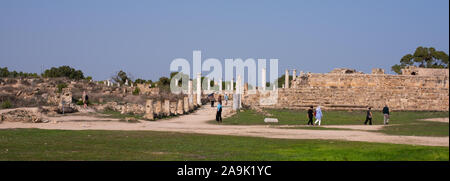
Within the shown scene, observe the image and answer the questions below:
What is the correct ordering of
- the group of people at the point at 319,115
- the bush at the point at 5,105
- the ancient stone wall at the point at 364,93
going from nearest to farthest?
the group of people at the point at 319,115 → the bush at the point at 5,105 → the ancient stone wall at the point at 364,93

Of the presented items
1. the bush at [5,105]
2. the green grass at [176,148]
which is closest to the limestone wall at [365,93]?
the bush at [5,105]

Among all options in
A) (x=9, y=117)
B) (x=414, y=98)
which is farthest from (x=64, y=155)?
(x=414, y=98)

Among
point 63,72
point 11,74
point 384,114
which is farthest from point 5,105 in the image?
point 63,72

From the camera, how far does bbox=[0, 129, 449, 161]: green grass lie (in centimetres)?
1370

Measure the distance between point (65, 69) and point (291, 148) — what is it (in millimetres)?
74252

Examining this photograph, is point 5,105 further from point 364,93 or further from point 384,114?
point 364,93

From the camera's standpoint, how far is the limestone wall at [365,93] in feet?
160

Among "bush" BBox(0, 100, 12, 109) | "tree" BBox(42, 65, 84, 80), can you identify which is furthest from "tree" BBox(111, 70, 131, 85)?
"bush" BBox(0, 100, 12, 109)

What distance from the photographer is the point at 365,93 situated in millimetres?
50906

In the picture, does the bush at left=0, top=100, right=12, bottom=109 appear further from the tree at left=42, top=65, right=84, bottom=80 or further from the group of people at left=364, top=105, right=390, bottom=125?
the tree at left=42, top=65, right=84, bottom=80

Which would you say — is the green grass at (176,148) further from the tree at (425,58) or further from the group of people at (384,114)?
the tree at (425,58)

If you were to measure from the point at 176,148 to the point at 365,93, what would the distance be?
1413 inches

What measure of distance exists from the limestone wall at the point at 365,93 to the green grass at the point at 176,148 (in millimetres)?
28185
